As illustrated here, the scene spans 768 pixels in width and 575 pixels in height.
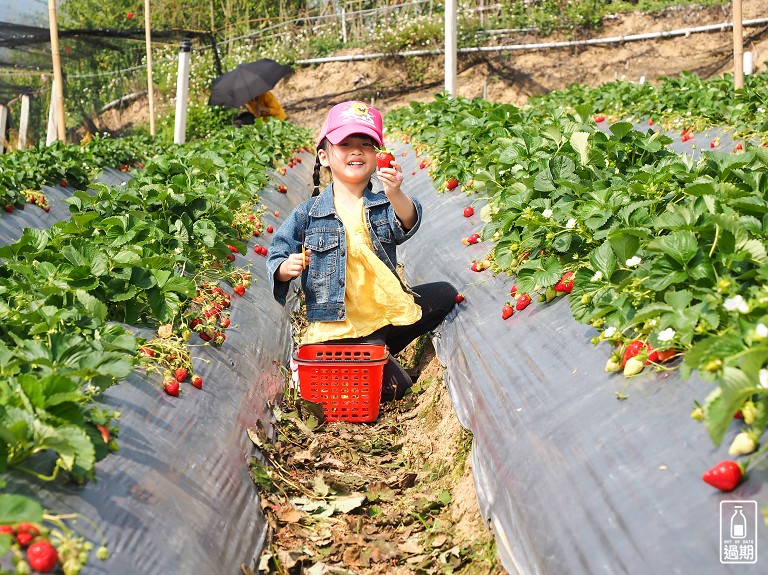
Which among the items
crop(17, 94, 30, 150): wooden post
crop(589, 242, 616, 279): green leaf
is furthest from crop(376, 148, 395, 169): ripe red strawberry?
crop(17, 94, 30, 150): wooden post

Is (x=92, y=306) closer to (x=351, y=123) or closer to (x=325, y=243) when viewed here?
(x=325, y=243)

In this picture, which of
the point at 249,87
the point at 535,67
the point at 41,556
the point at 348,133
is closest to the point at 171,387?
the point at 41,556

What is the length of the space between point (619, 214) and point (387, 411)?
185 centimetres

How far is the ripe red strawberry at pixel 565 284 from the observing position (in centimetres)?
338

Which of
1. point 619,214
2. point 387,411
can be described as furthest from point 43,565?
point 387,411

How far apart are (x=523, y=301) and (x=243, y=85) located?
11.4 m

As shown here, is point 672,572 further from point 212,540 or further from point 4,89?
point 4,89

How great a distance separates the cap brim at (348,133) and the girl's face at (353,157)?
0.06 meters

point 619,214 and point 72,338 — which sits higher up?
point 619,214

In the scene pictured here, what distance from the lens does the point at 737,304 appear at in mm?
2188

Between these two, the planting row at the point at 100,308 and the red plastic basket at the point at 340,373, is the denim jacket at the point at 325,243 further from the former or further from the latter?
the planting row at the point at 100,308

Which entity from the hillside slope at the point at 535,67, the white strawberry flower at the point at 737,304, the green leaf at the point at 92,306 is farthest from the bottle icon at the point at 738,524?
the hillside slope at the point at 535,67

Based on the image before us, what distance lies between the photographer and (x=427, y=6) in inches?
950

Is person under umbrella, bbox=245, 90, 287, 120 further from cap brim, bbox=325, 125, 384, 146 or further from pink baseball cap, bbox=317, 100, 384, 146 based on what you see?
cap brim, bbox=325, 125, 384, 146
